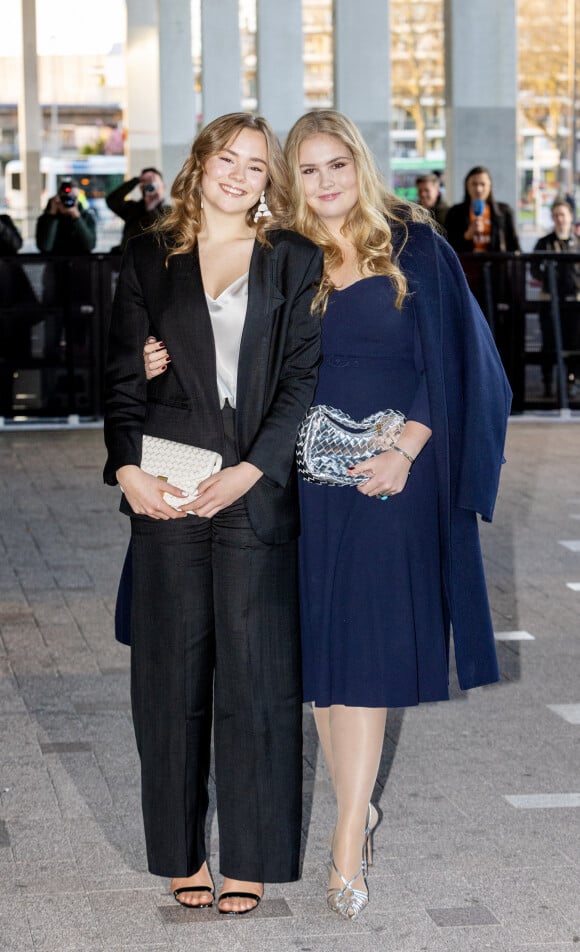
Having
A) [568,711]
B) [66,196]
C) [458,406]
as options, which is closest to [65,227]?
[66,196]

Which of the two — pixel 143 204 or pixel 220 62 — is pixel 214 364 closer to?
pixel 143 204

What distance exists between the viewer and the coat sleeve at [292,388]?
12.5 feet

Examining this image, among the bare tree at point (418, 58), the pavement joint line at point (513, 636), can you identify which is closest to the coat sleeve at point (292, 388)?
the pavement joint line at point (513, 636)

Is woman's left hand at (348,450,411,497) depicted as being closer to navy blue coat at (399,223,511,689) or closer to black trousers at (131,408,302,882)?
navy blue coat at (399,223,511,689)

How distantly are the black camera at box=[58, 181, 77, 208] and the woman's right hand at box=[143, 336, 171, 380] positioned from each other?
12.4 metres

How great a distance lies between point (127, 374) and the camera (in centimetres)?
388

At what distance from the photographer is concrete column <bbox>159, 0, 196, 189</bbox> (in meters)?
29.7

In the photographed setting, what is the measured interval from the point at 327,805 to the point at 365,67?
63.7ft

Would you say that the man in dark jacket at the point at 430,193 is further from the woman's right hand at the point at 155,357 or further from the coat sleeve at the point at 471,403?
the woman's right hand at the point at 155,357

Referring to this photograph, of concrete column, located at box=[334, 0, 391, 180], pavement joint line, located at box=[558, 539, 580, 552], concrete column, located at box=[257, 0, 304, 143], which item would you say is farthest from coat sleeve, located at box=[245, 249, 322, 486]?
concrete column, located at box=[257, 0, 304, 143]

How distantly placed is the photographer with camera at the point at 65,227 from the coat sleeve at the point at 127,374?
38.3ft

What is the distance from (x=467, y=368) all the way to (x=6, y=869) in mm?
1767

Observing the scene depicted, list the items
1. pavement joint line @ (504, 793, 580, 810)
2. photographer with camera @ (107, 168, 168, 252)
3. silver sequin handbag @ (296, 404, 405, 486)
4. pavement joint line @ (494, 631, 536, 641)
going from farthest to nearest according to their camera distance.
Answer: photographer with camera @ (107, 168, 168, 252) → pavement joint line @ (494, 631, 536, 641) → pavement joint line @ (504, 793, 580, 810) → silver sequin handbag @ (296, 404, 405, 486)

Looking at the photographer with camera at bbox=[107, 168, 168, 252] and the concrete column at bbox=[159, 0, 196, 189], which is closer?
the photographer with camera at bbox=[107, 168, 168, 252]
